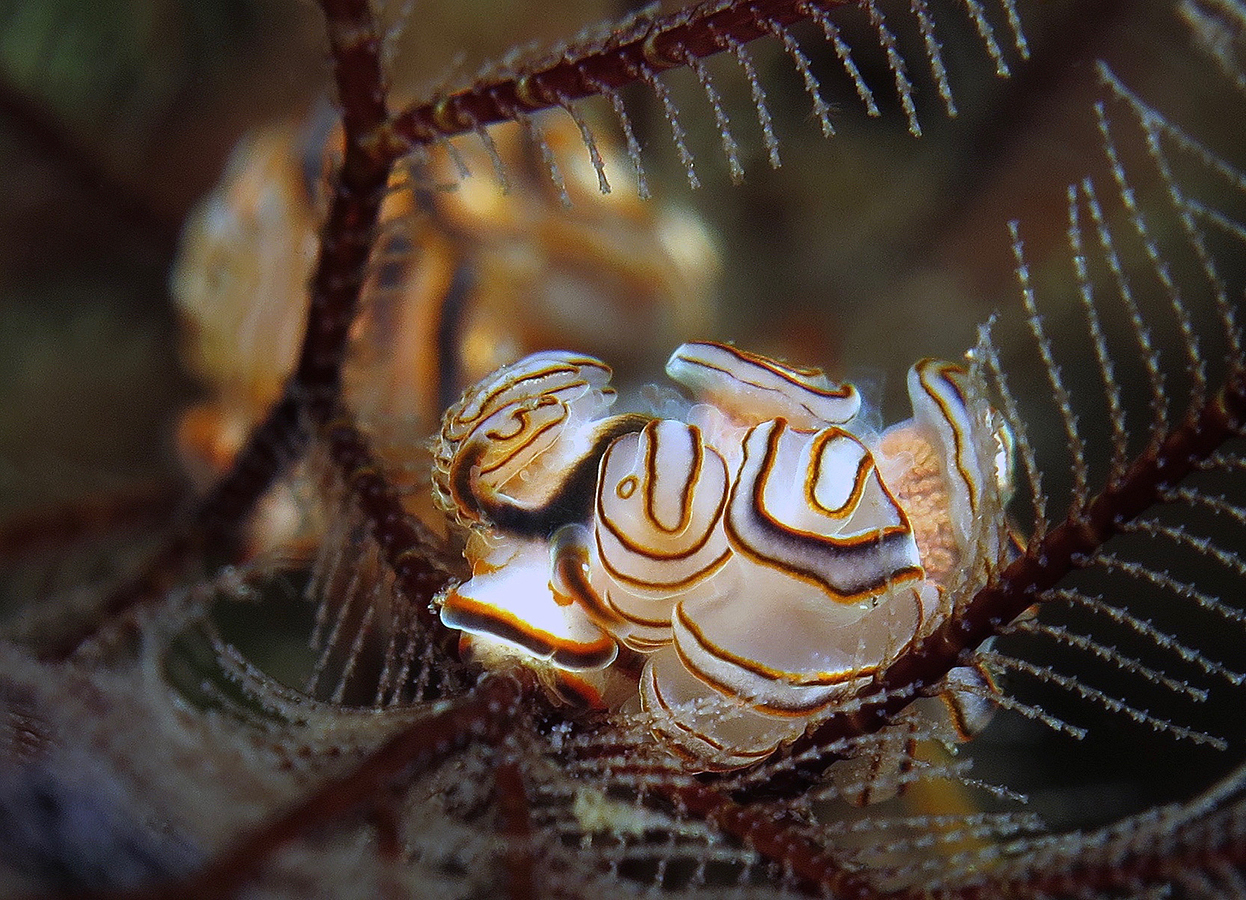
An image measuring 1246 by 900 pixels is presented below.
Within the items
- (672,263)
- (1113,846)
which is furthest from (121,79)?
(1113,846)

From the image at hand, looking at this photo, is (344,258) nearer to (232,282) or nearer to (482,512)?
(482,512)

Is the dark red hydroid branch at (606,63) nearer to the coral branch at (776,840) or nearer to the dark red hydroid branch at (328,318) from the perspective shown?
the dark red hydroid branch at (328,318)

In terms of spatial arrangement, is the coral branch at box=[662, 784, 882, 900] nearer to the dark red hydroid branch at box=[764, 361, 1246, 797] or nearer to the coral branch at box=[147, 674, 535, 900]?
the dark red hydroid branch at box=[764, 361, 1246, 797]

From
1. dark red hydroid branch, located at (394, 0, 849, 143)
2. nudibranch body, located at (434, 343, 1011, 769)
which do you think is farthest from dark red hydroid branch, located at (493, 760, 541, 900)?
dark red hydroid branch, located at (394, 0, 849, 143)

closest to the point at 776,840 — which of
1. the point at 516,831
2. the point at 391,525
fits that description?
the point at 516,831

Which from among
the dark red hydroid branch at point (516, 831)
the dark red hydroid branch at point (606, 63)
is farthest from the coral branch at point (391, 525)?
the dark red hydroid branch at point (606, 63)

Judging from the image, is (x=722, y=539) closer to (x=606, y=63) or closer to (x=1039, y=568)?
(x=1039, y=568)
